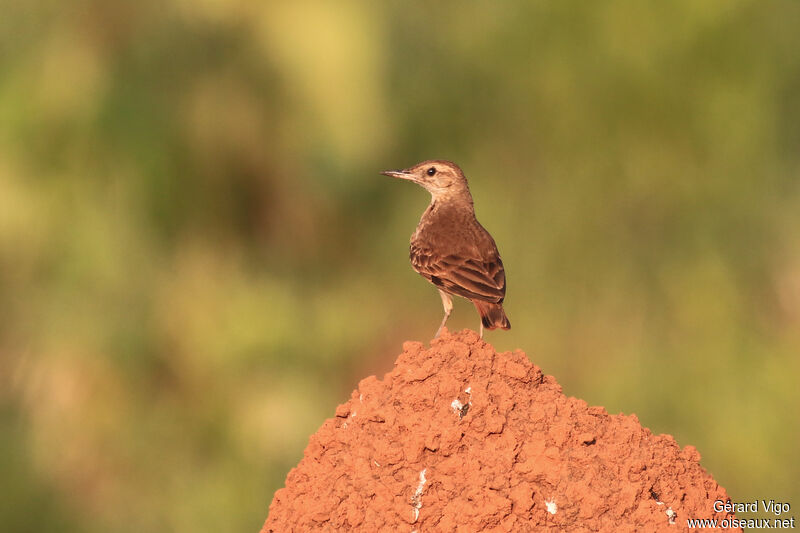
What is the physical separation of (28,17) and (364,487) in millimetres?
7914

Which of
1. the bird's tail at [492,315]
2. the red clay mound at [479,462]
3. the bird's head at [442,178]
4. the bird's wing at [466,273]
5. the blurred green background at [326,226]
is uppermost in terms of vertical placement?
the blurred green background at [326,226]

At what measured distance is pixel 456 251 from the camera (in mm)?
5812

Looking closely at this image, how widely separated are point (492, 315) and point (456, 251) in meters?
0.45

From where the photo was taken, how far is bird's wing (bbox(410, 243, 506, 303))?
5.55 meters

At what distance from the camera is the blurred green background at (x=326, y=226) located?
10289 mm

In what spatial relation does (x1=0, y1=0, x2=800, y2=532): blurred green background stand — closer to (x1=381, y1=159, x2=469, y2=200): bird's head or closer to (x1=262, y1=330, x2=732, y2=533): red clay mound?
(x1=381, y1=159, x2=469, y2=200): bird's head

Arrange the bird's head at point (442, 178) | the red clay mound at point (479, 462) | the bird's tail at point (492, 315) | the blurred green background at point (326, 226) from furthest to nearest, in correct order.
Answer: the blurred green background at point (326, 226), the bird's head at point (442, 178), the bird's tail at point (492, 315), the red clay mound at point (479, 462)

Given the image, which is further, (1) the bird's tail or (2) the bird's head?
(2) the bird's head

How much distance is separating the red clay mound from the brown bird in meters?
0.92

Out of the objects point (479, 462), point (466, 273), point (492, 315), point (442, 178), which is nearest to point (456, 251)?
point (466, 273)

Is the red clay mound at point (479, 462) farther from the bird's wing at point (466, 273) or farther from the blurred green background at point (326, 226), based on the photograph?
the blurred green background at point (326, 226)

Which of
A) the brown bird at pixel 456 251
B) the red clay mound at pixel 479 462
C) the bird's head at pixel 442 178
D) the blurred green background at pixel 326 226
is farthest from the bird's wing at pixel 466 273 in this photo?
the blurred green background at pixel 326 226

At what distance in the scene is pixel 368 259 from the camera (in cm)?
1128

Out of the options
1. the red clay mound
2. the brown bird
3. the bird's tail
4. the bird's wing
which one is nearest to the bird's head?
the brown bird
